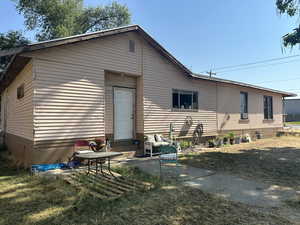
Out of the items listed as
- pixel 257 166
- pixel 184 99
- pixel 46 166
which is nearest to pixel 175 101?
pixel 184 99

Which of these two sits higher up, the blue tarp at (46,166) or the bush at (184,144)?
the bush at (184,144)

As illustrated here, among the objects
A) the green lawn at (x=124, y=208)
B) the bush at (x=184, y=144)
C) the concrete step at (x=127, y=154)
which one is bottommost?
the green lawn at (x=124, y=208)

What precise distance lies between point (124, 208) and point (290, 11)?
10.7 metres

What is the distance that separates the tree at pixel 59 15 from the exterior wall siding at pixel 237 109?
599 inches

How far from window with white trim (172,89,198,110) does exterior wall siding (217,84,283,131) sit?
212 centimetres

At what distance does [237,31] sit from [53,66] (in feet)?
42.9

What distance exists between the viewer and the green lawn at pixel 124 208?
294 centimetres

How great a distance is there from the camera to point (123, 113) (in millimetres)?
8023

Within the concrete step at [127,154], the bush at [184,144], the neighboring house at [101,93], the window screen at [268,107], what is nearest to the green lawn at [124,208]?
the neighboring house at [101,93]

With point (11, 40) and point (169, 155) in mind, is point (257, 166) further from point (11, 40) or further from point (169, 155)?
point (11, 40)

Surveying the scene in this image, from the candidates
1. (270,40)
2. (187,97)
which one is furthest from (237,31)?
(187,97)

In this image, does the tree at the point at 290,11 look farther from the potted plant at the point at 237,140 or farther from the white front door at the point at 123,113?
the white front door at the point at 123,113

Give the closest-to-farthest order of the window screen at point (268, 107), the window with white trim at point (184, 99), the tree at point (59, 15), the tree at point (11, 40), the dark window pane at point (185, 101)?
the window with white trim at point (184, 99), the dark window pane at point (185, 101), the window screen at point (268, 107), the tree at point (11, 40), the tree at point (59, 15)

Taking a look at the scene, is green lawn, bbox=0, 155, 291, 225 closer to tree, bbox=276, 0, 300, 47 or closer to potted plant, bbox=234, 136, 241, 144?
tree, bbox=276, 0, 300, 47
